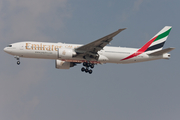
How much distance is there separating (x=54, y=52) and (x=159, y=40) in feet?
54.8

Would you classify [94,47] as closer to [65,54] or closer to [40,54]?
[65,54]

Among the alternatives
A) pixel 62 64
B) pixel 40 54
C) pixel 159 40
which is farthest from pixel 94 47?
pixel 159 40

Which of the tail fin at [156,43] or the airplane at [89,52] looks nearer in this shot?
the airplane at [89,52]

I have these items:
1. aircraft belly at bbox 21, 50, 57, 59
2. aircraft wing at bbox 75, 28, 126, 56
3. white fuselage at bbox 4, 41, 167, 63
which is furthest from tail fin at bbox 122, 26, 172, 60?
aircraft belly at bbox 21, 50, 57, 59

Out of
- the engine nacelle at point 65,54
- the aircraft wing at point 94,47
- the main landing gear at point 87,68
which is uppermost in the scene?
the aircraft wing at point 94,47

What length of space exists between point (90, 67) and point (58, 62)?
538 centimetres

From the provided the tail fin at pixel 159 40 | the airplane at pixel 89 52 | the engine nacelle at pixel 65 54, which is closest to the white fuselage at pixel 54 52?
the airplane at pixel 89 52

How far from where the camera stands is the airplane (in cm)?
4044

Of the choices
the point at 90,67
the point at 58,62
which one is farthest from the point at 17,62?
the point at 90,67

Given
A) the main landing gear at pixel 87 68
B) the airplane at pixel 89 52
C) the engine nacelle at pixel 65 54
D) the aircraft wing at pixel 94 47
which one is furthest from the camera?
the main landing gear at pixel 87 68

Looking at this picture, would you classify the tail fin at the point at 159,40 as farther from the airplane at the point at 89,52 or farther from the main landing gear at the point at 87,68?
the main landing gear at the point at 87,68

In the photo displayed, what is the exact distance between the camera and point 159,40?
153 feet

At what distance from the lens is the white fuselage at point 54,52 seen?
4062cm

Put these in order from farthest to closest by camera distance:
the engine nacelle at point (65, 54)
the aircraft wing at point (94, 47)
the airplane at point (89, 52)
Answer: the airplane at point (89, 52)
the engine nacelle at point (65, 54)
the aircraft wing at point (94, 47)
